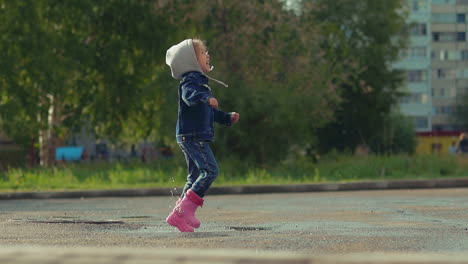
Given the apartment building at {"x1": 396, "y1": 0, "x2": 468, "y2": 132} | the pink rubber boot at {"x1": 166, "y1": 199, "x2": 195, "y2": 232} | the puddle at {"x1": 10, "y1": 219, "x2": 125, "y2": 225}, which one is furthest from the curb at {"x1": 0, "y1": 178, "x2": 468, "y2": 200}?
the apartment building at {"x1": 396, "y1": 0, "x2": 468, "y2": 132}

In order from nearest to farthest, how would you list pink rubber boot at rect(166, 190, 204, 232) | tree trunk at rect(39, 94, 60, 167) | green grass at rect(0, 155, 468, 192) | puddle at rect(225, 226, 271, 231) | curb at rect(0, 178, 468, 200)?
pink rubber boot at rect(166, 190, 204, 232) → puddle at rect(225, 226, 271, 231) → curb at rect(0, 178, 468, 200) → green grass at rect(0, 155, 468, 192) → tree trunk at rect(39, 94, 60, 167)

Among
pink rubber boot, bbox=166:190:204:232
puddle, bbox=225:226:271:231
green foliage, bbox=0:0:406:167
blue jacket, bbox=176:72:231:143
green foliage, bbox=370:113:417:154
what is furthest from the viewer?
green foliage, bbox=370:113:417:154

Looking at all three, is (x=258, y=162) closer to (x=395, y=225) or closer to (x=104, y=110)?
(x=104, y=110)

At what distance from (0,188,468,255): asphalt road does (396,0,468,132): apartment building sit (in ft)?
365

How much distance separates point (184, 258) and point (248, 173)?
62.8ft

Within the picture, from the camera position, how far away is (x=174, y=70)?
9.59 meters

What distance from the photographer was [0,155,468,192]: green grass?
22375 millimetres

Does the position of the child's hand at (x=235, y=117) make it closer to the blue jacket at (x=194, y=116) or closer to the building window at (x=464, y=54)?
the blue jacket at (x=194, y=116)

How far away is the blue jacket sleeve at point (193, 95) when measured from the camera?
9.03 m

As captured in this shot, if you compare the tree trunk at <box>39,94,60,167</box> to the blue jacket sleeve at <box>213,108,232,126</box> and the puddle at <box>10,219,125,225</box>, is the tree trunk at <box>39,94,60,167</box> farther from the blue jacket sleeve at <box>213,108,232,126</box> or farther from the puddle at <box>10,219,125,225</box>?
the blue jacket sleeve at <box>213,108,232,126</box>

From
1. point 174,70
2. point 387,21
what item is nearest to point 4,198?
point 174,70

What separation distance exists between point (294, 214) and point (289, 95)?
1362 centimetres

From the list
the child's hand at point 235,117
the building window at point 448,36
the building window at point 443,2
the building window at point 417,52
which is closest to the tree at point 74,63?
the child's hand at point 235,117

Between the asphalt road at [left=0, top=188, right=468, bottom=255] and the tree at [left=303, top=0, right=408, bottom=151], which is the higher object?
the tree at [left=303, top=0, right=408, bottom=151]
